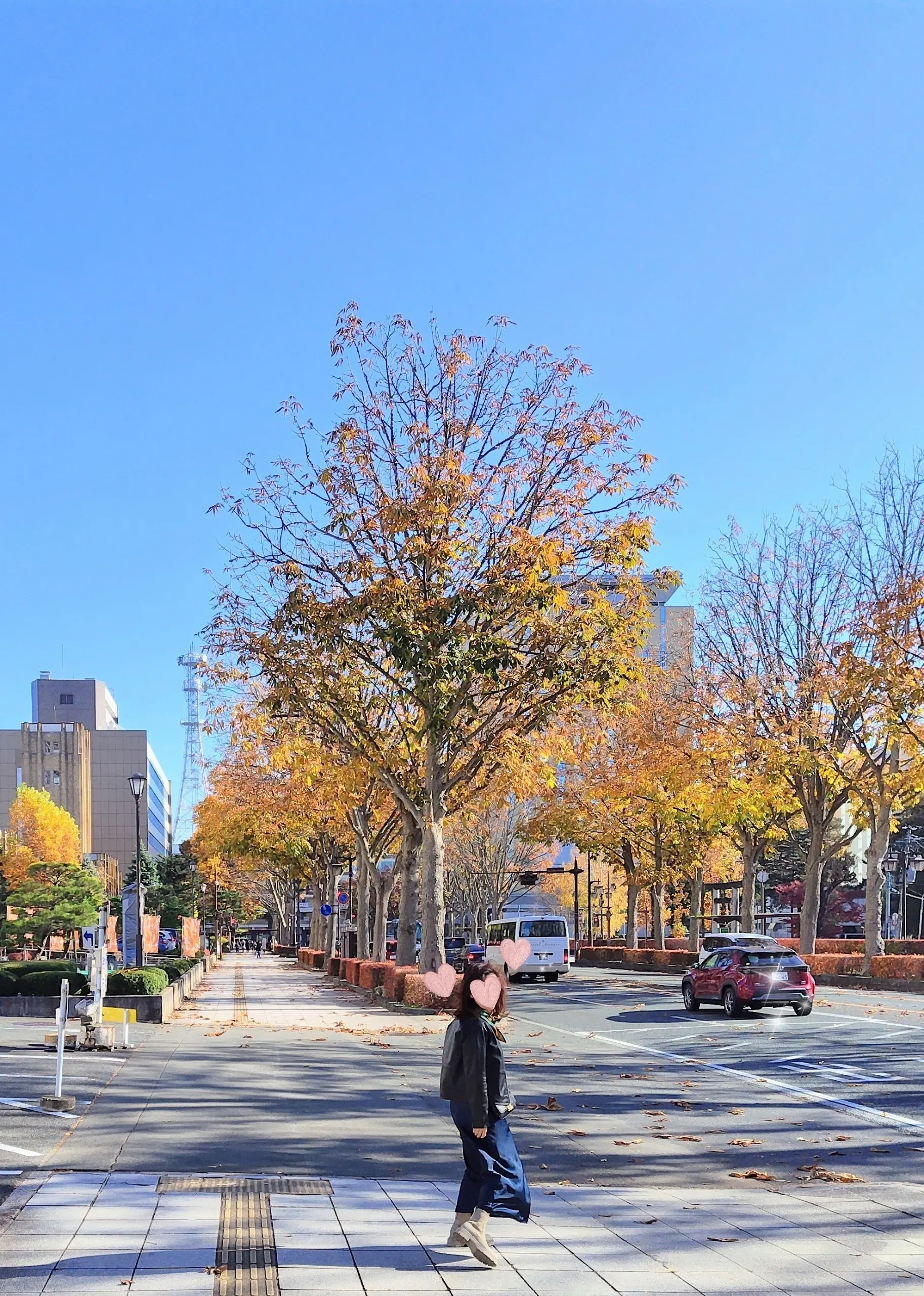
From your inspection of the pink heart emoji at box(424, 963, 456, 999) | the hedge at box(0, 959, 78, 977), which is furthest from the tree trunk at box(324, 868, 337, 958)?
the pink heart emoji at box(424, 963, 456, 999)

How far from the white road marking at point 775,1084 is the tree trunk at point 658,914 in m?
31.7

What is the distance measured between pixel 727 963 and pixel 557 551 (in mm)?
8817

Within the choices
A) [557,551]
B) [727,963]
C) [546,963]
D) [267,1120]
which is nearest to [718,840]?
[546,963]

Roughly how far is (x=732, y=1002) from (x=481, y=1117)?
19.8m

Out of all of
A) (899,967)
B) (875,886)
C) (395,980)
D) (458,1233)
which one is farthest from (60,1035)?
(875,886)

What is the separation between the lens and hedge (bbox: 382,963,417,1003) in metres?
28.4

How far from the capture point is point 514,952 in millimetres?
7516

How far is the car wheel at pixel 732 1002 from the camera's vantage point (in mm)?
25516

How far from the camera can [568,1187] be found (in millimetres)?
9812

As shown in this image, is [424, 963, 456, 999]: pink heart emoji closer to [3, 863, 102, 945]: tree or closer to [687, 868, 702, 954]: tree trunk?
[687, 868, 702, 954]: tree trunk

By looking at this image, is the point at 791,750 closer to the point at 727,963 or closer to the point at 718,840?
the point at 727,963

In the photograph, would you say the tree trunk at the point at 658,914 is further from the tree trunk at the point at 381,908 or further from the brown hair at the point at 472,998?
the brown hair at the point at 472,998

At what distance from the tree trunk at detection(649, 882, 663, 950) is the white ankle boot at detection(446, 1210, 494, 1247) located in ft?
156

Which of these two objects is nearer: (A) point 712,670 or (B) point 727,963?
(B) point 727,963
